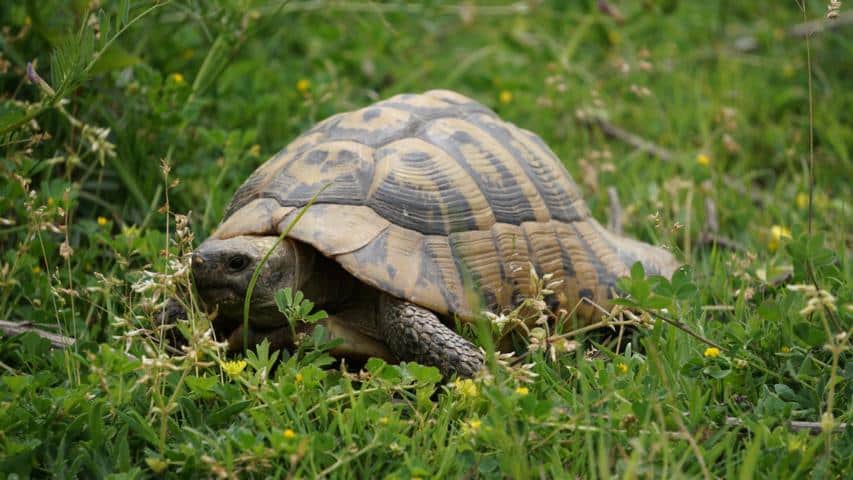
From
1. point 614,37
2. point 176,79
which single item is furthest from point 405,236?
point 614,37

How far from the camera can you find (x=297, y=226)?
298cm

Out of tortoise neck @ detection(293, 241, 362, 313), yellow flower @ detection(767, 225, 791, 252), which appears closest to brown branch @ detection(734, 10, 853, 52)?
yellow flower @ detection(767, 225, 791, 252)

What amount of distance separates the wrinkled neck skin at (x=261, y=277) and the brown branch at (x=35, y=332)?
1.38 feet

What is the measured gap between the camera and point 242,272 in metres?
2.87

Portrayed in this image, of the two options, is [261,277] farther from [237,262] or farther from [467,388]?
[467,388]

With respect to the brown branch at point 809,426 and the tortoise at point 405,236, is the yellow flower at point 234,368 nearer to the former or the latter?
the tortoise at point 405,236

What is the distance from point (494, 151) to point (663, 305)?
1070mm

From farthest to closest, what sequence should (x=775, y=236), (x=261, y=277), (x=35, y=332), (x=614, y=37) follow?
(x=614, y=37) < (x=775, y=236) < (x=261, y=277) < (x=35, y=332)

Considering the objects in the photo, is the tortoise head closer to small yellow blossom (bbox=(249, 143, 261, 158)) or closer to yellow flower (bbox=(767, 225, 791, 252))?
small yellow blossom (bbox=(249, 143, 261, 158))

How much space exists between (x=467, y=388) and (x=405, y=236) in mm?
643

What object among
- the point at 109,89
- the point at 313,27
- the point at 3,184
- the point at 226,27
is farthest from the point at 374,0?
the point at 3,184

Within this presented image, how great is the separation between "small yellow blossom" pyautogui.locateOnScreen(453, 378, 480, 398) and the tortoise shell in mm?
377

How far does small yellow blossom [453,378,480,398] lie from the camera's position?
2592 mm

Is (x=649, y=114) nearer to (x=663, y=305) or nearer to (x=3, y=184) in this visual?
(x=663, y=305)
